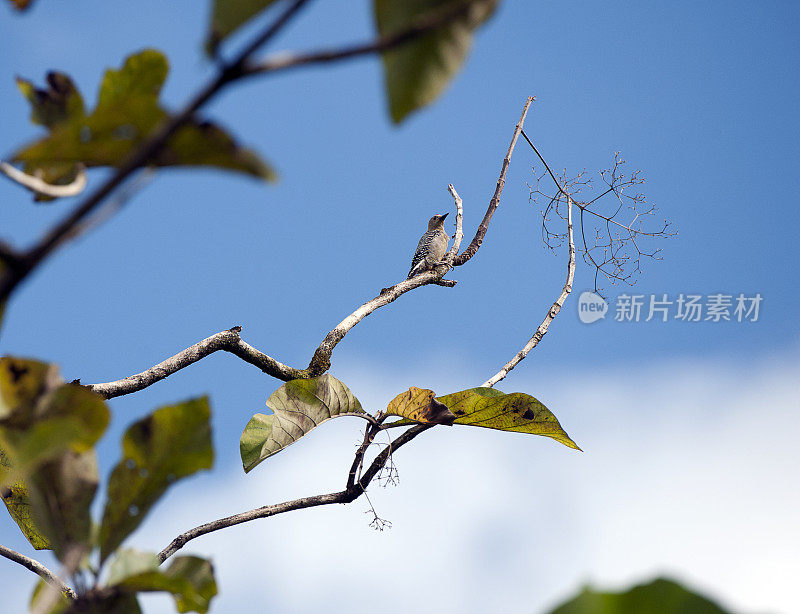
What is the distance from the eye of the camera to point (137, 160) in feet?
1.13

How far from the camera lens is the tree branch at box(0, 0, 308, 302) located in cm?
34

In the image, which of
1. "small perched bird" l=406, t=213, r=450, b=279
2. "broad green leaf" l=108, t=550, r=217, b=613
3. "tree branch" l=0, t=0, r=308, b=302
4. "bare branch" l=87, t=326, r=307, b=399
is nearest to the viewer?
"tree branch" l=0, t=0, r=308, b=302

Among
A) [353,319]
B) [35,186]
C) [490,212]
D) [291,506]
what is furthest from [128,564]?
[490,212]

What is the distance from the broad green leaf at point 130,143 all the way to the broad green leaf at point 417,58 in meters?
0.11

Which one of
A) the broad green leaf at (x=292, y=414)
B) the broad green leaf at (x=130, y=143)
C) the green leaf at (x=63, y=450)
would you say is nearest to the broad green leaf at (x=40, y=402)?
the green leaf at (x=63, y=450)

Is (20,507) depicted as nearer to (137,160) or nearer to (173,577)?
(173,577)

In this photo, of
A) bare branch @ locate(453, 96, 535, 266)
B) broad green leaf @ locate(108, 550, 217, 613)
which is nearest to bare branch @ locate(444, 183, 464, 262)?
bare branch @ locate(453, 96, 535, 266)

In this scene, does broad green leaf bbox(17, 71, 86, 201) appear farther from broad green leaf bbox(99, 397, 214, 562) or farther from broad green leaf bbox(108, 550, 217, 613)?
broad green leaf bbox(108, 550, 217, 613)

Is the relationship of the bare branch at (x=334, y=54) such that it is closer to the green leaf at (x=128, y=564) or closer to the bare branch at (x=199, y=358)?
the green leaf at (x=128, y=564)

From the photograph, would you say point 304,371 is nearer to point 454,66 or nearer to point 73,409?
point 73,409

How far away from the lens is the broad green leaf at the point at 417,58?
1.44ft

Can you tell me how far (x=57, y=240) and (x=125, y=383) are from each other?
0.97m

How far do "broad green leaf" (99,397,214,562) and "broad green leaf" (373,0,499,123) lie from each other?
0.33 m

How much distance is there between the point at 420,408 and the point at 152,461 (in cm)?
72
